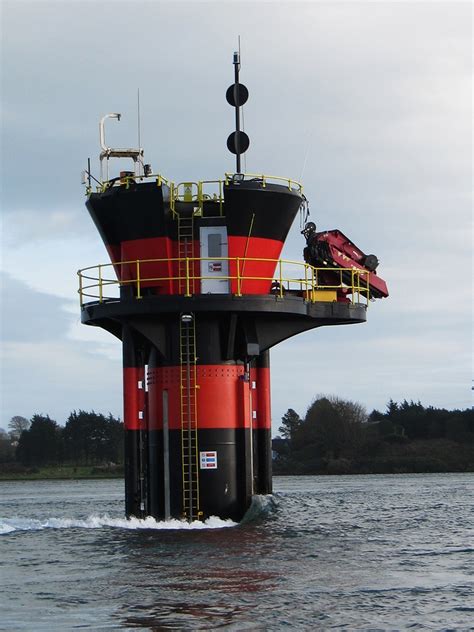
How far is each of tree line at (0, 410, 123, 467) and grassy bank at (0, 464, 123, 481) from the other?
1.56 m

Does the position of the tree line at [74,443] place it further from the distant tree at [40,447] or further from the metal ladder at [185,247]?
the metal ladder at [185,247]

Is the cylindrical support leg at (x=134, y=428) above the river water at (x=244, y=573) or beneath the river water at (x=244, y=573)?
above

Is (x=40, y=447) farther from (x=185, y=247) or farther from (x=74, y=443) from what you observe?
(x=185, y=247)

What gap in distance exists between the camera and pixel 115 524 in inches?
1227

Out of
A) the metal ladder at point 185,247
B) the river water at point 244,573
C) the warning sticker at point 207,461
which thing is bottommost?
the river water at point 244,573

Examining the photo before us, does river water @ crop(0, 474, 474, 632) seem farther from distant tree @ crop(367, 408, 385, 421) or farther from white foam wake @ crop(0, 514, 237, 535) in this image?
distant tree @ crop(367, 408, 385, 421)

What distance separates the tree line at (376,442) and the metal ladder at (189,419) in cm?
5952

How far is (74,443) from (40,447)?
3.27m

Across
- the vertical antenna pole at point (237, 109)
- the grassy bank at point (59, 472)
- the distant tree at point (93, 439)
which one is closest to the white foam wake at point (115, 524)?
the vertical antenna pole at point (237, 109)

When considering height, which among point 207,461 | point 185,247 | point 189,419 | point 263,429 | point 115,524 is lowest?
point 115,524

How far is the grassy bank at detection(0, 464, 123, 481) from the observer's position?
98438mm

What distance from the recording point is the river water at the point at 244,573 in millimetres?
17828

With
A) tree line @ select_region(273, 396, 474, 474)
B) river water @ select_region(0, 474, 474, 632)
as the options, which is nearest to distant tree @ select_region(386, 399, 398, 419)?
tree line @ select_region(273, 396, 474, 474)

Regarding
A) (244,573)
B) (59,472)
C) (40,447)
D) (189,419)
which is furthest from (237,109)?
(40,447)
